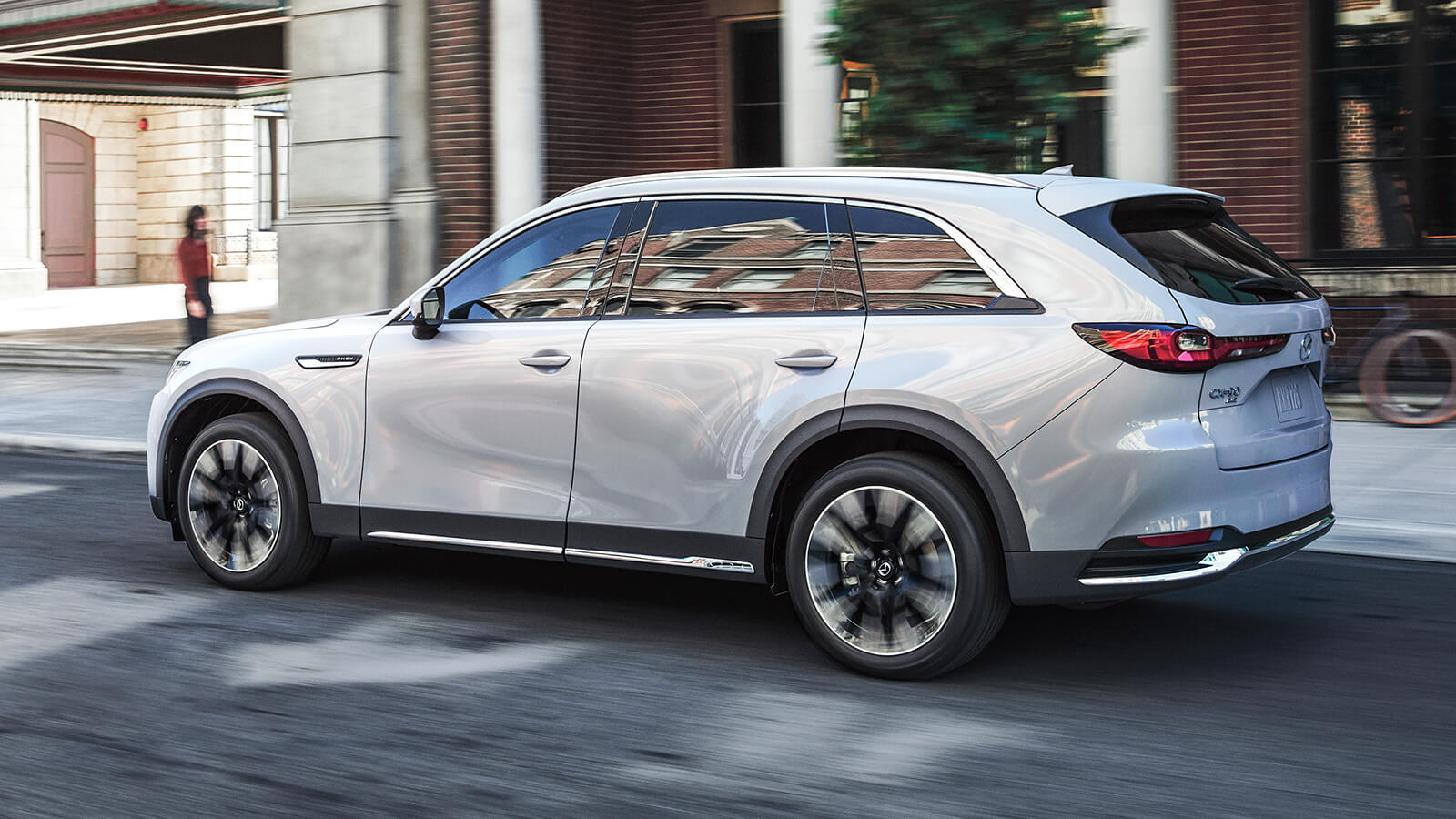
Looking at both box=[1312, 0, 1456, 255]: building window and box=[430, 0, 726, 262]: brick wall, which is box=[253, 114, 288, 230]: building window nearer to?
box=[430, 0, 726, 262]: brick wall

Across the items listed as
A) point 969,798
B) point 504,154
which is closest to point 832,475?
point 969,798

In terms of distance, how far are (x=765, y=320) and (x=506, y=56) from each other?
415 inches

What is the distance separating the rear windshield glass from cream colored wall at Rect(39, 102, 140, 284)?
35.6 metres

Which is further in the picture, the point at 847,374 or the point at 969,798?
the point at 847,374

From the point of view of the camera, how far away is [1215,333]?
5.03m

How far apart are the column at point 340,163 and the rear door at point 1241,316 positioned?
446 inches

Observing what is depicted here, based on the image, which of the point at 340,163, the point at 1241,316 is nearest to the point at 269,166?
the point at 340,163

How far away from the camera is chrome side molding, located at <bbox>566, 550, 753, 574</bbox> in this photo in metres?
5.62

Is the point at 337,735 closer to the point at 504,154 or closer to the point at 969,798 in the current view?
the point at 969,798

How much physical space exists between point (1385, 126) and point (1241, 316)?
29.9ft

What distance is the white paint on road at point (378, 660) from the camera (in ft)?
18.0

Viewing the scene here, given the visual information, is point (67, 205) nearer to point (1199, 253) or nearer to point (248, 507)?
point (248, 507)

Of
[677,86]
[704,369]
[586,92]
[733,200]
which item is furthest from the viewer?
[677,86]

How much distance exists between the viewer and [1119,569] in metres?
5.07
